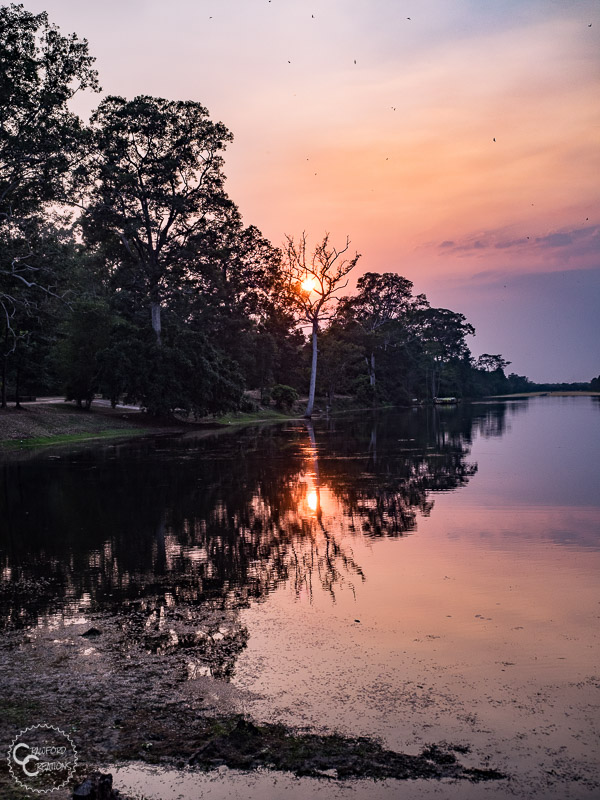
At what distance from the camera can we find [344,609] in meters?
8.62

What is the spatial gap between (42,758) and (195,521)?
10.2m

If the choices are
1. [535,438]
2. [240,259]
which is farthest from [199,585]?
[240,259]

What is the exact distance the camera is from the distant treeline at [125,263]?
125ft

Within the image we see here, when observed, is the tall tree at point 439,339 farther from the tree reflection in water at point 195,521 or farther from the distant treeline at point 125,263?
the tree reflection in water at point 195,521

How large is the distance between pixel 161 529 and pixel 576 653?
9101mm

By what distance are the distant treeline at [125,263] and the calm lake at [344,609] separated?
24903 mm

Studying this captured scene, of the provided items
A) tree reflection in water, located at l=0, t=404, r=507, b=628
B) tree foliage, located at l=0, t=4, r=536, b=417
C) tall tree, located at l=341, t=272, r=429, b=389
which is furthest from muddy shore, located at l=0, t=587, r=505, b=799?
tall tree, located at l=341, t=272, r=429, b=389

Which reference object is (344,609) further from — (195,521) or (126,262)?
→ (126,262)

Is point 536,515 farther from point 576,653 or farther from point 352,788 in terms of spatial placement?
point 352,788

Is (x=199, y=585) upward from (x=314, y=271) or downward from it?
downward

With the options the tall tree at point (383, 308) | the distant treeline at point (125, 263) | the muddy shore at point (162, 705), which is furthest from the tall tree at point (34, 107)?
the tall tree at point (383, 308)

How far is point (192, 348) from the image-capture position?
54.5 metres

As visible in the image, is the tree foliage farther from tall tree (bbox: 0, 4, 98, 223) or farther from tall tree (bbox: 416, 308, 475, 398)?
tall tree (bbox: 416, 308, 475, 398)

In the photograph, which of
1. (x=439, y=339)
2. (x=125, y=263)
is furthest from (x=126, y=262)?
(x=439, y=339)
